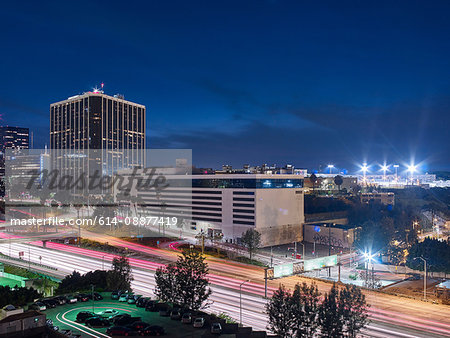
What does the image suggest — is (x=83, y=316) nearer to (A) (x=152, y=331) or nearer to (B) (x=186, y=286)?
(A) (x=152, y=331)

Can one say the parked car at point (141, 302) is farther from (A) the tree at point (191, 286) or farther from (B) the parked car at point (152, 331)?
(B) the parked car at point (152, 331)

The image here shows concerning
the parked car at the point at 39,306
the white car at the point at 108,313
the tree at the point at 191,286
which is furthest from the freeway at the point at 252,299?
the parked car at the point at 39,306

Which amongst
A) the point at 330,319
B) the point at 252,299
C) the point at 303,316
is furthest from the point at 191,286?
the point at 330,319

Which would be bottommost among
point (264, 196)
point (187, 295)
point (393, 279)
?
point (393, 279)

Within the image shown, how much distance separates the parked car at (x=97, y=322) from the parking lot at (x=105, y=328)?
1.14 feet

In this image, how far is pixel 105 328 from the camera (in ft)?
83.7

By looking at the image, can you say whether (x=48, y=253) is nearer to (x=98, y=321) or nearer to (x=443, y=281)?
(x=98, y=321)

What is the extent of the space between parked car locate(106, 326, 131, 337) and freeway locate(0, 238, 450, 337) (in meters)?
9.18

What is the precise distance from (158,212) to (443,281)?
61.3m

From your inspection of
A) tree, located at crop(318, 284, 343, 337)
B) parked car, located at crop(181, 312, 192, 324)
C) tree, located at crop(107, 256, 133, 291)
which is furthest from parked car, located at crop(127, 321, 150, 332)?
tree, located at crop(318, 284, 343, 337)

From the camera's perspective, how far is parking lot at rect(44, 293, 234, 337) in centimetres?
2459

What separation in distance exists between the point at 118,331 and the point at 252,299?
45.8ft

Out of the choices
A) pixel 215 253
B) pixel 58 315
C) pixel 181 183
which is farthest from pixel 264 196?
pixel 58 315

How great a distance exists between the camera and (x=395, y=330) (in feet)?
89.9
